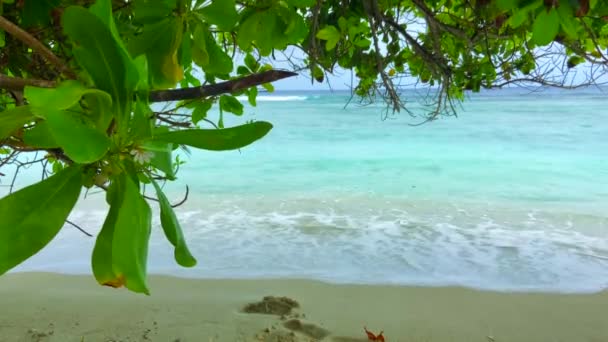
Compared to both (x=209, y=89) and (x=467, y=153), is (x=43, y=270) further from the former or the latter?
(x=467, y=153)

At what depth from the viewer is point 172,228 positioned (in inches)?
24.4

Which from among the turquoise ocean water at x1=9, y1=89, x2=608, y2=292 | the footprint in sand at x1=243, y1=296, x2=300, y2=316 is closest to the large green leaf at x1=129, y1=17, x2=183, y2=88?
the turquoise ocean water at x1=9, y1=89, x2=608, y2=292

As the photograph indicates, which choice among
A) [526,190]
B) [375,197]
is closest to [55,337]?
[375,197]

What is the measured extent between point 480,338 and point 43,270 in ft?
11.2

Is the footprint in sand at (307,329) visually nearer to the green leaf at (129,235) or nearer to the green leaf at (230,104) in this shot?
the green leaf at (230,104)

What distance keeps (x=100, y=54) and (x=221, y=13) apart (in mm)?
280

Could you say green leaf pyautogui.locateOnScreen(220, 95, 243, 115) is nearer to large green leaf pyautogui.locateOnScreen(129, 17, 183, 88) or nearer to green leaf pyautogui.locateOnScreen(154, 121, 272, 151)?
large green leaf pyautogui.locateOnScreen(129, 17, 183, 88)

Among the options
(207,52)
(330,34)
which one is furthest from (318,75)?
(207,52)

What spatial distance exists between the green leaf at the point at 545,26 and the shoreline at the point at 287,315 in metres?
2.16

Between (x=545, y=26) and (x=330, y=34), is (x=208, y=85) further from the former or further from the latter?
(x=330, y=34)

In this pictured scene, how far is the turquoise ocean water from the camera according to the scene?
4.36m

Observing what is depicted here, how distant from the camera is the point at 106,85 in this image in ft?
1.62

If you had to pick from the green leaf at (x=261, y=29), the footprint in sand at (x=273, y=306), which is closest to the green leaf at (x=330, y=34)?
the green leaf at (x=261, y=29)

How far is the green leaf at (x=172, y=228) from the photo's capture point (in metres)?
0.60
